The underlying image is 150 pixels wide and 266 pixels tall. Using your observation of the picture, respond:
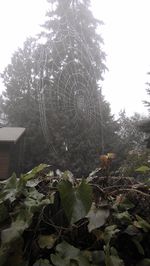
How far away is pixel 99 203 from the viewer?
723 mm

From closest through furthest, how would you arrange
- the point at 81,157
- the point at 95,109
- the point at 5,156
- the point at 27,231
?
the point at 27,231, the point at 5,156, the point at 81,157, the point at 95,109

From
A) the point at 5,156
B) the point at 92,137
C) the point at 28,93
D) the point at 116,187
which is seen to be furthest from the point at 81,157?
the point at 116,187

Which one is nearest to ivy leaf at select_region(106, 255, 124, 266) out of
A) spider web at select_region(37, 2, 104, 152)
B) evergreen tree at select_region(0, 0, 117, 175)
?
evergreen tree at select_region(0, 0, 117, 175)

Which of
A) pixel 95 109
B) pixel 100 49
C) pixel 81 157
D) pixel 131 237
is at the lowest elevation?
pixel 81 157

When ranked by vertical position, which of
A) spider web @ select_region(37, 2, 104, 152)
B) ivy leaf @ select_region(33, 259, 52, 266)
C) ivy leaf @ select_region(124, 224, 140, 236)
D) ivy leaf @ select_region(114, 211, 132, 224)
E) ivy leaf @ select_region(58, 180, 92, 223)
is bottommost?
ivy leaf @ select_region(33, 259, 52, 266)

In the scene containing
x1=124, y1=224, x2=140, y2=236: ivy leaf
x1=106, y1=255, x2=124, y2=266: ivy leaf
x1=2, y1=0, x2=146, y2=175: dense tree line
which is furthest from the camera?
x1=2, y1=0, x2=146, y2=175: dense tree line

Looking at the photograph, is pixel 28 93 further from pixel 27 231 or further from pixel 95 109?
pixel 27 231

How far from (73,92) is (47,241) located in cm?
1361

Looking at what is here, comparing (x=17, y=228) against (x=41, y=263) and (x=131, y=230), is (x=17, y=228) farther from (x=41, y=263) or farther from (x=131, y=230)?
(x=131, y=230)

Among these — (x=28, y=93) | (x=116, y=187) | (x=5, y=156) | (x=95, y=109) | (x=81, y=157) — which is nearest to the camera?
(x=116, y=187)

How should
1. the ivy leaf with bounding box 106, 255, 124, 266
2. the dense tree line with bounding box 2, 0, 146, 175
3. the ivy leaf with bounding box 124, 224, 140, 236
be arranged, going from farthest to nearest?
1. the dense tree line with bounding box 2, 0, 146, 175
2. the ivy leaf with bounding box 124, 224, 140, 236
3. the ivy leaf with bounding box 106, 255, 124, 266

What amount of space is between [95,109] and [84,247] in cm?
1401

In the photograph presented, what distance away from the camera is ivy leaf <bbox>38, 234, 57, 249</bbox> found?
629mm

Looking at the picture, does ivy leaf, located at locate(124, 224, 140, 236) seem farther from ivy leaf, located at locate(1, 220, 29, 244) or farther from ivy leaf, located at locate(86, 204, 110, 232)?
ivy leaf, located at locate(1, 220, 29, 244)
